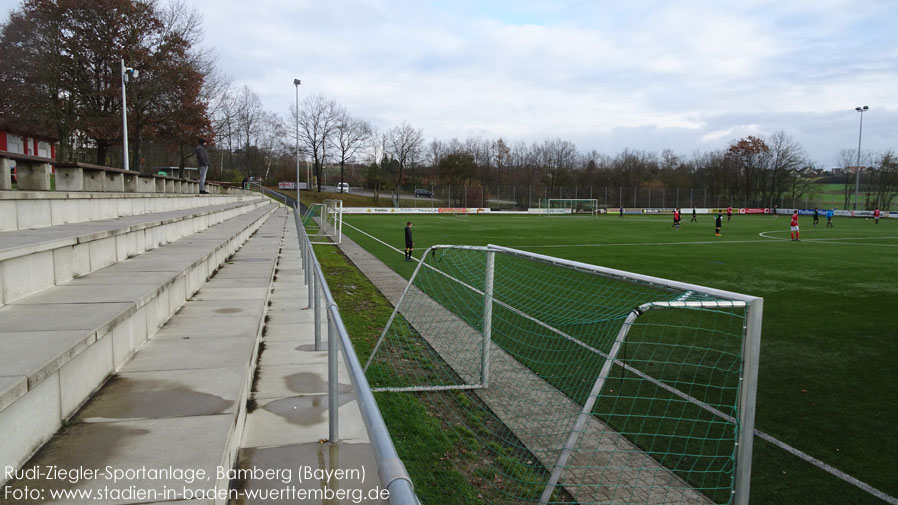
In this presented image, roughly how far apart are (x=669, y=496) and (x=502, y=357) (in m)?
3.38

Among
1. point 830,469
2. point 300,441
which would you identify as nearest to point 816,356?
point 830,469

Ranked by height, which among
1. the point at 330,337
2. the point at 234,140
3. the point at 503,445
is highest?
the point at 234,140

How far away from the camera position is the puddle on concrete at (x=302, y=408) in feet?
11.9

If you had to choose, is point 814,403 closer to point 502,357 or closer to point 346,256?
point 502,357

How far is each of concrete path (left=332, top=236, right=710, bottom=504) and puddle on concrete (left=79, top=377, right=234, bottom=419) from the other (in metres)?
2.46

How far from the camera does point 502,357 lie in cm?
711

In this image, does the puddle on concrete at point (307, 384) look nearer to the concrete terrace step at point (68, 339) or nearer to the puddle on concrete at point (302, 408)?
the puddle on concrete at point (302, 408)

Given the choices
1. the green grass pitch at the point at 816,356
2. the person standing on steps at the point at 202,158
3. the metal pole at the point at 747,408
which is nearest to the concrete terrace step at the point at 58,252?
the metal pole at the point at 747,408

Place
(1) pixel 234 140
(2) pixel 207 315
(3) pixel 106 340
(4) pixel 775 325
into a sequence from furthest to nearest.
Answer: (1) pixel 234 140, (4) pixel 775 325, (2) pixel 207 315, (3) pixel 106 340

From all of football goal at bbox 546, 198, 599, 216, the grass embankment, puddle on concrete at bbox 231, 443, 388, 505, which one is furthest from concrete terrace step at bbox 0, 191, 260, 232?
football goal at bbox 546, 198, 599, 216

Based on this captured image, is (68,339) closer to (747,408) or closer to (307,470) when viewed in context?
(307,470)

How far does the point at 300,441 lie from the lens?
3.29m

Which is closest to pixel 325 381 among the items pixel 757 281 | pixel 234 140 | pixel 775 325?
pixel 775 325

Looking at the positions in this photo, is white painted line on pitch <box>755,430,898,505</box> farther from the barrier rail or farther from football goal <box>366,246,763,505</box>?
the barrier rail
